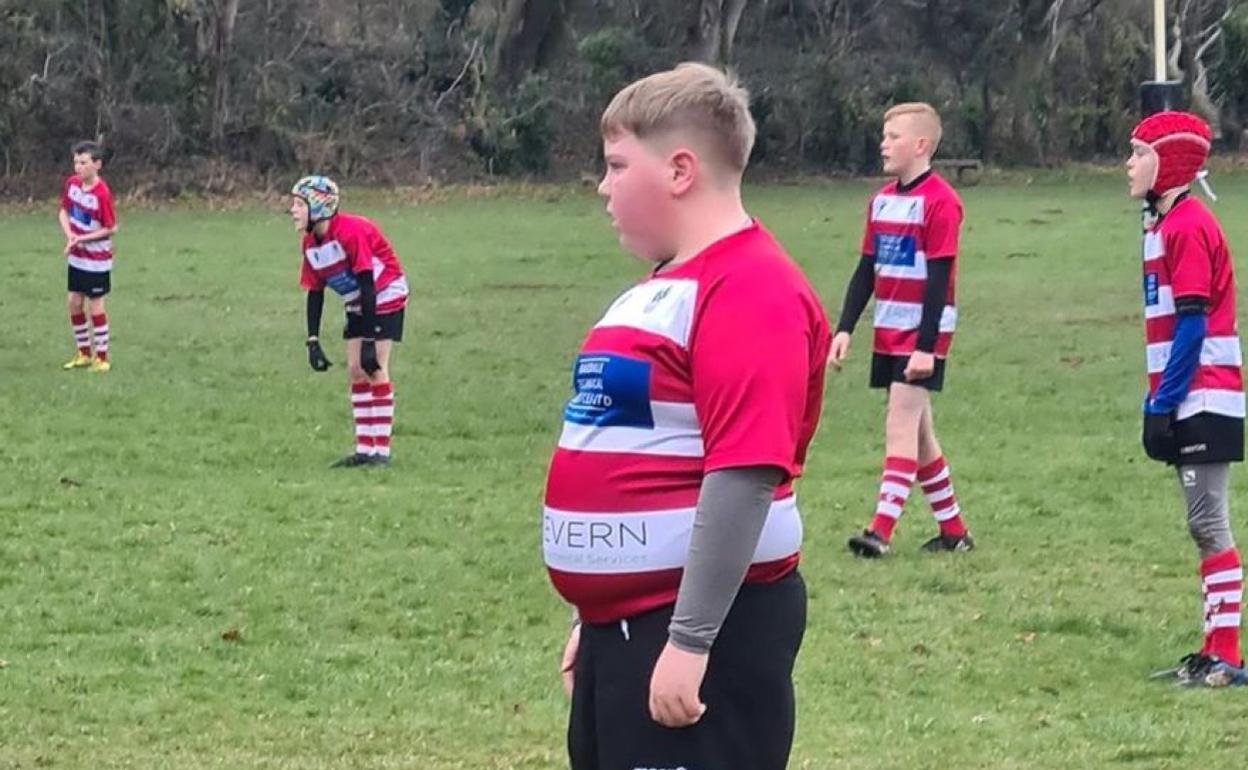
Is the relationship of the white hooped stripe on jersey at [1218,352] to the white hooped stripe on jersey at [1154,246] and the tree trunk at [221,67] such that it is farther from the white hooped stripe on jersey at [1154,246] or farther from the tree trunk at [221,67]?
the tree trunk at [221,67]

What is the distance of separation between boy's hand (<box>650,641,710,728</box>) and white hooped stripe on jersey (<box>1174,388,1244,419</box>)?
3727 mm

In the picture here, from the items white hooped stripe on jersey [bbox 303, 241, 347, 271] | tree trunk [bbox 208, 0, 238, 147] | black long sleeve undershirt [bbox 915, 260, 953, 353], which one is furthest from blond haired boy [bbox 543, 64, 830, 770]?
tree trunk [bbox 208, 0, 238, 147]

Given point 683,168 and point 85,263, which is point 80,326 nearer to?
point 85,263

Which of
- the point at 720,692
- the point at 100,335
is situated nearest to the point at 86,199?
the point at 100,335

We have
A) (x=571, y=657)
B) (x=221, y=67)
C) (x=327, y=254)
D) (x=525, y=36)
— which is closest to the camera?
(x=571, y=657)

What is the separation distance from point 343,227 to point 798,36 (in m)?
38.3

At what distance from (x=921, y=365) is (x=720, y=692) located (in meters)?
5.73

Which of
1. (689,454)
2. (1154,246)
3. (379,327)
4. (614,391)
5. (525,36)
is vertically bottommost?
(525,36)

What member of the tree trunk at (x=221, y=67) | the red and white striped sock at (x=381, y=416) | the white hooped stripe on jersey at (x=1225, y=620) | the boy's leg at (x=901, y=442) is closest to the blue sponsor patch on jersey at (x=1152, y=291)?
the white hooped stripe on jersey at (x=1225, y=620)

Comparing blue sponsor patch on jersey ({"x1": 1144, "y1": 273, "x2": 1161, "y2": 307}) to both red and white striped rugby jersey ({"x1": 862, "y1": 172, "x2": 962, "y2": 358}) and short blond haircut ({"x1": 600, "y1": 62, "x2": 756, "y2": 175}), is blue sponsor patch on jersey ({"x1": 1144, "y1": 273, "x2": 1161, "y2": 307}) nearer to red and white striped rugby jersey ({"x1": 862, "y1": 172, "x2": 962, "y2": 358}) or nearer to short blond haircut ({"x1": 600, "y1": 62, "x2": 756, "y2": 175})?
red and white striped rugby jersey ({"x1": 862, "y1": 172, "x2": 962, "y2": 358})

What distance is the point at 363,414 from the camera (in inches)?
493

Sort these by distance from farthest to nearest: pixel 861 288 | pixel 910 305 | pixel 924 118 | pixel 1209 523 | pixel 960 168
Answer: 1. pixel 960 168
2. pixel 861 288
3. pixel 910 305
4. pixel 924 118
5. pixel 1209 523

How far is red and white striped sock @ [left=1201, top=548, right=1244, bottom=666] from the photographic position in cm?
718

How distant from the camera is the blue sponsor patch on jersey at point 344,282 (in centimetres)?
1237
